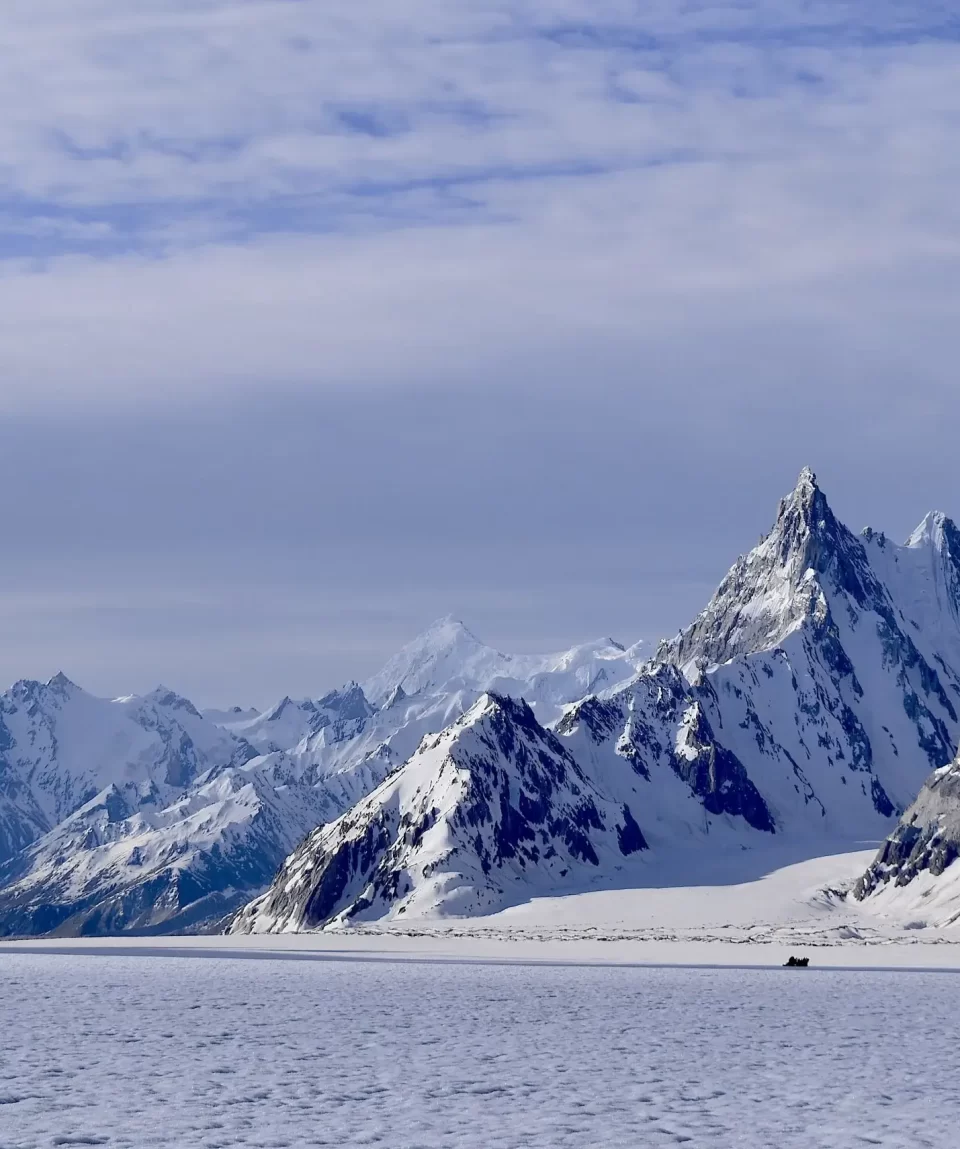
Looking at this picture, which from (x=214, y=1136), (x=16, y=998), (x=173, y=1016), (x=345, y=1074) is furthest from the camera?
(x=16, y=998)

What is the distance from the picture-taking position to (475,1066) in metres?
57.8

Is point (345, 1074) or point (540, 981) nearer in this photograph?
point (345, 1074)

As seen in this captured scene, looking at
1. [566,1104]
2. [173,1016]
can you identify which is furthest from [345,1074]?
[173,1016]

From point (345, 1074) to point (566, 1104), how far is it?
9547 millimetres

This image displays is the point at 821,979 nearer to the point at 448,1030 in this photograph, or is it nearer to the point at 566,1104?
the point at 448,1030

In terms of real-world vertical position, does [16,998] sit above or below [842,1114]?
above

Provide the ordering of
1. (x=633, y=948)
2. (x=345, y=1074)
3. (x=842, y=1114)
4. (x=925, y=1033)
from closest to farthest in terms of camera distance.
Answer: (x=842, y=1114) < (x=345, y=1074) < (x=925, y=1033) < (x=633, y=948)

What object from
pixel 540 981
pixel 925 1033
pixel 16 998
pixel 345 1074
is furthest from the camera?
pixel 540 981

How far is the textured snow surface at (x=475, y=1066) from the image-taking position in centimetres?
4441

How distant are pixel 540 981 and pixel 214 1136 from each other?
2696 inches

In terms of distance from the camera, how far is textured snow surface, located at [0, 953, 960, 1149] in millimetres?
44406

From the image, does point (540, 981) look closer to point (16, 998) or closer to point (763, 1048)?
point (16, 998)

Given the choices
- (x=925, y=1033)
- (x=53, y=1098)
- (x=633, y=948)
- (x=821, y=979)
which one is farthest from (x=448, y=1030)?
(x=633, y=948)

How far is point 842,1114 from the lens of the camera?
47438 mm
